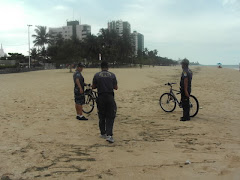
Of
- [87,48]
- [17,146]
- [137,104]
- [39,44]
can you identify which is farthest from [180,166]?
[39,44]

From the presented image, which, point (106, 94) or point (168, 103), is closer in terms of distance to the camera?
point (106, 94)

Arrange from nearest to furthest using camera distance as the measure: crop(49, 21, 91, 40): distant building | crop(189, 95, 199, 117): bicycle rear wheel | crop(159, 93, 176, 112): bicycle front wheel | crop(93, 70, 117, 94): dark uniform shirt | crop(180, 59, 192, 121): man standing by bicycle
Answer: crop(93, 70, 117, 94): dark uniform shirt → crop(180, 59, 192, 121): man standing by bicycle → crop(189, 95, 199, 117): bicycle rear wheel → crop(159, 93, 176, 112): bicycle front wheel → crop(49, 21, 91, 40): distant building

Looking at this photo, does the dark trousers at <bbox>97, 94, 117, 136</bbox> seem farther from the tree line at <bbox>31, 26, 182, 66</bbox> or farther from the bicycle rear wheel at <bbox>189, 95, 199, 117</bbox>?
the tree line at <bbox>31, 26, 182, 66</bbox>

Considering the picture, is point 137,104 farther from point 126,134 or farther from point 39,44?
point 39,44

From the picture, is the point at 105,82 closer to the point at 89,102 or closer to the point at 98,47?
the point at 89,102

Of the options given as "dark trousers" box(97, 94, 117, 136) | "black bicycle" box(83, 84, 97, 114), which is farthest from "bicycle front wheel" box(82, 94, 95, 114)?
"dark trousers" box(97, 94, 117, 136)

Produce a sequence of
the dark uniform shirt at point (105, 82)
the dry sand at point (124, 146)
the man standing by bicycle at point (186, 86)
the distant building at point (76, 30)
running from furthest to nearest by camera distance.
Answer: the distant building at point (76, 30)
the man standing by bicycle at point (186, 86)
the dark uniform shirt at point (105, 82)
the dry sand at point (124, 146)

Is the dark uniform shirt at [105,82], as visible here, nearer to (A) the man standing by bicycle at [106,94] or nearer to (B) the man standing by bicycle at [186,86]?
(A) the man standing by bicycle at [106,94]

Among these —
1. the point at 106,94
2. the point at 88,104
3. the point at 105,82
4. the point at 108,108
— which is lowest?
the point at 88,104

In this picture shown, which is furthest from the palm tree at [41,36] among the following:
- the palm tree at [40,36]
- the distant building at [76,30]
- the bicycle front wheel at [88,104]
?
the bicycle front wheel at [88,104]

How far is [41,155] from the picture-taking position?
3.86m

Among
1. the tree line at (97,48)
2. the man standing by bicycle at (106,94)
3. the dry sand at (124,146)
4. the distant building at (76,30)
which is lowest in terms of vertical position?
the dry sand at (124,146)

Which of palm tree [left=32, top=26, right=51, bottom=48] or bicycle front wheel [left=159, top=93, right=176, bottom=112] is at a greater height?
palm tree [left=32, top=26, right=51, bottom=48]

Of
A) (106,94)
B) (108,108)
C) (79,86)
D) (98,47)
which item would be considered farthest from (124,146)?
(98,47)
